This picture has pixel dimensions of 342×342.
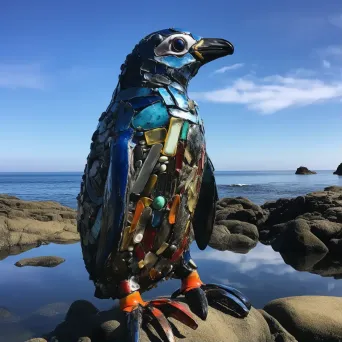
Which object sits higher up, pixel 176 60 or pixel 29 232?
pixel 176 60

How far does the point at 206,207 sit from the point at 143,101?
1.26m

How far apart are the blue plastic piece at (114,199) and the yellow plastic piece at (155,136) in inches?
5.9

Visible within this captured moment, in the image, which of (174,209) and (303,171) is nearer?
(174,209)

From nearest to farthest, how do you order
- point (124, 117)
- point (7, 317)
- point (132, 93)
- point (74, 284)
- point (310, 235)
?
point (124, 117) < point (132, 93) < point (7, 317) < point (74, 284) < point (310, 235)

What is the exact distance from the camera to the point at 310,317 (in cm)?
434

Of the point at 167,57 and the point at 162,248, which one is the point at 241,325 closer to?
the point at 162,248

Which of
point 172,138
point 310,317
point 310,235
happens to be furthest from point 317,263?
point 172,138

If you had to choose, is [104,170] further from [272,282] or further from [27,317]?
[272,282]

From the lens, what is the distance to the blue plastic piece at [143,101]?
309 cm

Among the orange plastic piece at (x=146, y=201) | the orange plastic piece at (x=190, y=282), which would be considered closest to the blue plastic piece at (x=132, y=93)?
the orange plastic piece at (x=146, y=201)

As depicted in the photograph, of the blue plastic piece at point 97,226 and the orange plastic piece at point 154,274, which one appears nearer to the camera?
the blue plastic piece at point 97,226

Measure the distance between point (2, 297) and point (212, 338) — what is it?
2913 mm

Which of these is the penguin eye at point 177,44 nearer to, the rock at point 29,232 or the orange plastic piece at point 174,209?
the orange plastic piece at point 174,209

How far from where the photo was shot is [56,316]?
447 cm
